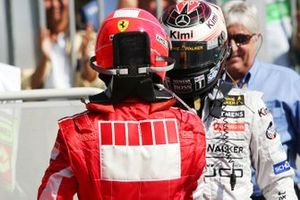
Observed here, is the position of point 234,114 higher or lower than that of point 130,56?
lower

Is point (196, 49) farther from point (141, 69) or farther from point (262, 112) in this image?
point (141, 69)

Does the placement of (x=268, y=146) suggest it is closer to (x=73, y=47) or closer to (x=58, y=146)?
(x=58, y=146)

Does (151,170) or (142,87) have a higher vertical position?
(142,87)

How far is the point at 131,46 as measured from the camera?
2.72 meters

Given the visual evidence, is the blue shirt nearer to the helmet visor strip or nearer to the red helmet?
the helmet visor strip

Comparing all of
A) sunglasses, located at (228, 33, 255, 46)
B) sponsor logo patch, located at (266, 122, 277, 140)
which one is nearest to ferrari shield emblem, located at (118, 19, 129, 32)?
sponsor logo patch, located at (266, 122, 277, 140)

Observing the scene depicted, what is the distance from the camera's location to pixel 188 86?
129 inches

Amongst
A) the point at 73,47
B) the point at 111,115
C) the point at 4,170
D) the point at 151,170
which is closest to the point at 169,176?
the point at 151,170

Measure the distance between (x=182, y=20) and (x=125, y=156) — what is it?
804 mm

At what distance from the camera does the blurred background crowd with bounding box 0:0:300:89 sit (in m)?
7.25

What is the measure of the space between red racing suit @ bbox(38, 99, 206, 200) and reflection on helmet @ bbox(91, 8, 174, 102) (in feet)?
0.19

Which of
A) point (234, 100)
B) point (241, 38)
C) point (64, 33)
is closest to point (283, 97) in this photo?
point (241, 38)

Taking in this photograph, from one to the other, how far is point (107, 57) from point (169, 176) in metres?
0.41

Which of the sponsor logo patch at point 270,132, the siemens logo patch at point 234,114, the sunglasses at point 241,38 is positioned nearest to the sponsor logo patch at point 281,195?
the sponsor logo patch at point 270,132
